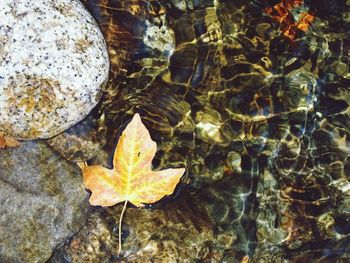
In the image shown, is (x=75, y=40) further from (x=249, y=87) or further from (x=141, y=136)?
(x=249, y=87)

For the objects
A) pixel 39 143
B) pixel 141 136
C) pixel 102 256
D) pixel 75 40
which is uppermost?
pixel 75 40

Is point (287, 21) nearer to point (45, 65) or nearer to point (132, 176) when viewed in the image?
point (132, 176)

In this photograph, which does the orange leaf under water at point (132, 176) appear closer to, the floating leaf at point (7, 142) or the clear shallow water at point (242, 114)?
the clear shallow water at point (242, 114)

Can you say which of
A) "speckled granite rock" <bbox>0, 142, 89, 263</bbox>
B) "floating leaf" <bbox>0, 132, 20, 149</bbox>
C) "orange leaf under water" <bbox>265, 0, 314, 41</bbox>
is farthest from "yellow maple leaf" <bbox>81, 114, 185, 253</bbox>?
"orange leaf under water" <bbox>265, 0, 314, 41</bbox>

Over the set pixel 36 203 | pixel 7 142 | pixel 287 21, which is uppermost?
pixel 287 21

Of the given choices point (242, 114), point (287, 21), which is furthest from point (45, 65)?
point (287, 21)

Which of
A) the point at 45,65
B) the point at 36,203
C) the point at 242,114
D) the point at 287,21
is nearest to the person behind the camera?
the point at 45,65

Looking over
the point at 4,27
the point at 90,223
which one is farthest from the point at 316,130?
the point at 4,27

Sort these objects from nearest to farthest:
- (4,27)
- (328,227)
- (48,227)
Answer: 1. (4,27)
2. (48,227)
3. (328,227)
